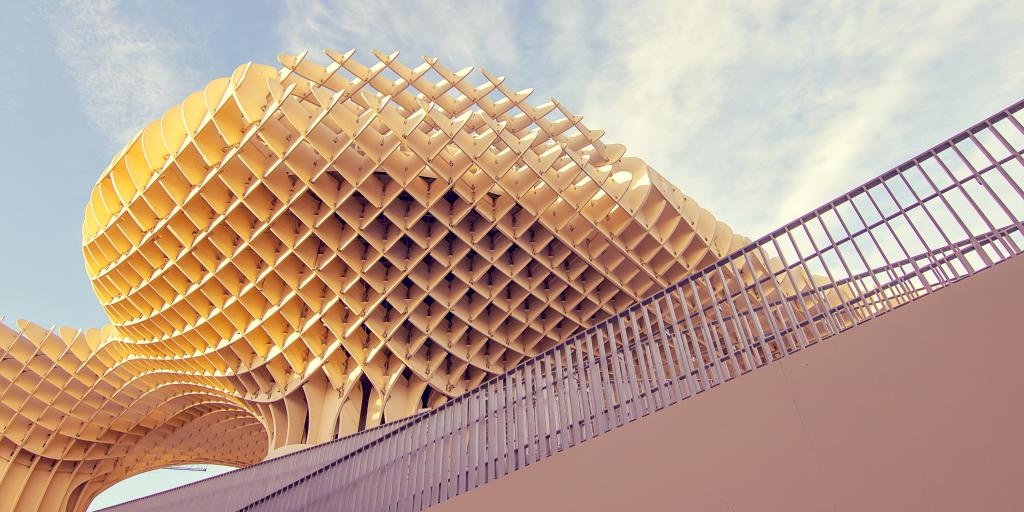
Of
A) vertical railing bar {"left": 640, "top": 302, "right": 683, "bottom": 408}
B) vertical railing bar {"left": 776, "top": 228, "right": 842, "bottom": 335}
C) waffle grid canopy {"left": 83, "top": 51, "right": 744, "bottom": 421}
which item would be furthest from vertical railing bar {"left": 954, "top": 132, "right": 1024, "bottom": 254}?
waffle grid canopy {"left": 83, "top": 51, "right": 744, "bottom": 421}

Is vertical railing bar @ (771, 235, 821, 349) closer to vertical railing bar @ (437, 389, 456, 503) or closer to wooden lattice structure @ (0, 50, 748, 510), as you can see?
vertical railing bar @ (437, 389, 456, 503)

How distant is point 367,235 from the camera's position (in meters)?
18.5

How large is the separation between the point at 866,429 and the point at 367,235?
15.5 metres

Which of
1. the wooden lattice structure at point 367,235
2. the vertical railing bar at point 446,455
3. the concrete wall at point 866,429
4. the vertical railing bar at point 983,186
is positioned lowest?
the concrete wall at point 866,429

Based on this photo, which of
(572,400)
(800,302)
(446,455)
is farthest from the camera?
(446,455)

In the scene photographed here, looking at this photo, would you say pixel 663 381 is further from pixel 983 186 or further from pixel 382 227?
pixel 382 227

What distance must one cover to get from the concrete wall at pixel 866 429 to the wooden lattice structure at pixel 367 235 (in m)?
11.9

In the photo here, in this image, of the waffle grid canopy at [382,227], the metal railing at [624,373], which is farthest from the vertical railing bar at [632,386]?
the waffle grid canopy at [382,227]

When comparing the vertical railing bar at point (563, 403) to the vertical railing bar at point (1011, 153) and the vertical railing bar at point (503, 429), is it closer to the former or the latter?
the vertical railing bar at point (503, 429)

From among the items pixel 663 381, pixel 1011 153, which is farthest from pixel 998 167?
pixel 663 381

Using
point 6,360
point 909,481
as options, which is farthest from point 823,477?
point 6,360

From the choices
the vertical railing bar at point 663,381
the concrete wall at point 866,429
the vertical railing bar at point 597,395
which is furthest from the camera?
the vertical railing bar at point 597,395

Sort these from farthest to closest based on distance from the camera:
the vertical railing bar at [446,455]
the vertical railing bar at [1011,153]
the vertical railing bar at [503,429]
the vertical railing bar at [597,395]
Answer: the vertical railing bar at [446,455]
the vertical railing bar at [503,429]
the vertical railing bar at [597,395]
the vertical railing bar at [1011,153]

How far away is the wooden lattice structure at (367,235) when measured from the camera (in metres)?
16.8
